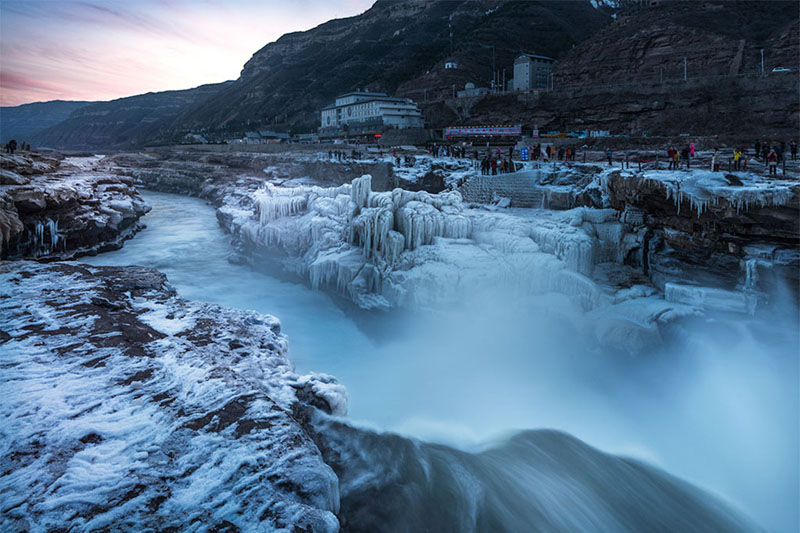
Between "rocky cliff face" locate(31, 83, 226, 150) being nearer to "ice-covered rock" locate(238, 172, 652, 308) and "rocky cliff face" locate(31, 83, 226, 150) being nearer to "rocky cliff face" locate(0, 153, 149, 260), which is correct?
"rocky cliff face" locate(0, 153, 149, 260)

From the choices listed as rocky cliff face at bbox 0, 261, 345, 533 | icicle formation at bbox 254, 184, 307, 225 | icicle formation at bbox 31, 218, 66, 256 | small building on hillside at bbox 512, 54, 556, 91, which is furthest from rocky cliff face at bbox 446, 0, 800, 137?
icicle formation at bbox 31, 218, 66, 256

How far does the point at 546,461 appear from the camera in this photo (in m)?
7.32

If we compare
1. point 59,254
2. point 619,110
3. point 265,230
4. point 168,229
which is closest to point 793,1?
point 619,110

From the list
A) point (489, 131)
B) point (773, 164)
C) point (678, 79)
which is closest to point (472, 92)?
point (489, 131)

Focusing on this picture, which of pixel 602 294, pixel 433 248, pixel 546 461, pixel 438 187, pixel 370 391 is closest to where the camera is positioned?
pixel 546 461

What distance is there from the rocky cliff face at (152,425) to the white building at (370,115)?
40900mm

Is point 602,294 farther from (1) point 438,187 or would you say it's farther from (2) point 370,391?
(1) point 438,187

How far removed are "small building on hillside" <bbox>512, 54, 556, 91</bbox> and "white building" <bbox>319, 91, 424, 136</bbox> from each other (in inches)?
633

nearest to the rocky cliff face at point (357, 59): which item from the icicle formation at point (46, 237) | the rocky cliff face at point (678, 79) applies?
the rocky cliff face at point (678, 79)

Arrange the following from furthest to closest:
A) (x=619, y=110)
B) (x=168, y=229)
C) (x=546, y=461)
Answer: (x=619, y=110) < (x=168, y=229) < (x=546, y=461)

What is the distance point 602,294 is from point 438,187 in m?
10.3

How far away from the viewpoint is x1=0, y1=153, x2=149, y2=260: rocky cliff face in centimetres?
1486

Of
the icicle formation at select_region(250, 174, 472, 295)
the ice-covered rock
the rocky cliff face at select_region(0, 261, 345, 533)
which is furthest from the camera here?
the icicle formation at select_region(250, 174, 472, 295)

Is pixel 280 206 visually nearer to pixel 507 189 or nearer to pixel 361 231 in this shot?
pixel 361 231
